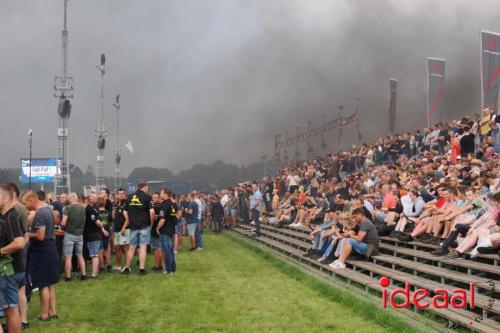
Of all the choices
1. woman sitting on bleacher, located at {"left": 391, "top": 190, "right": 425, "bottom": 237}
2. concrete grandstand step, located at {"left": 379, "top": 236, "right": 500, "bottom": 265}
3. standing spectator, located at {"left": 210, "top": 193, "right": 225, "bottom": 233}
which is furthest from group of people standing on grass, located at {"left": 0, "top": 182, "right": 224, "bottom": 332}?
standing spectator, located at {"left": 210, "top": 193, "right": 225, "bottom": 233}

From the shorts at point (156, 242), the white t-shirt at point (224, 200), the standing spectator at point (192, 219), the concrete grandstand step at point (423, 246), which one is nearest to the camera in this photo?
the concrete grandstand step at point (423, 246)

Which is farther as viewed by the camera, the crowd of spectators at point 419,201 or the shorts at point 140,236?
the shorts at point 140,236

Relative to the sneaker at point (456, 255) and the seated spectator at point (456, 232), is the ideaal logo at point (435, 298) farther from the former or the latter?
the seated spectator at point (456, 232)

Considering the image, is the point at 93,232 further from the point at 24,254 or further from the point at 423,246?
the point at 423,246

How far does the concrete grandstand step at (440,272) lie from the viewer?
753 cm

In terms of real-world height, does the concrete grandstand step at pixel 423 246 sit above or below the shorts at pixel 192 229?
above

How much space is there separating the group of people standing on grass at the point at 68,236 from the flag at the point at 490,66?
1228cm

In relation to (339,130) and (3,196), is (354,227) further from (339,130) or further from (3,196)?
(339,130)

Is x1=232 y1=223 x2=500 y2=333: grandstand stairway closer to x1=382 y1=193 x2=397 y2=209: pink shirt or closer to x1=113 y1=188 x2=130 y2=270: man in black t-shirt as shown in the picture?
x1=382 y1=193 x2=397 y2=209: pink shirt

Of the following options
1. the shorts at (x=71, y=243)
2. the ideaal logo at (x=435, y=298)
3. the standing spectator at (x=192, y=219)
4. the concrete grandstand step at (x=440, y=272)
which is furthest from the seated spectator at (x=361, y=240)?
the standing spectator at (x=192, y=219)

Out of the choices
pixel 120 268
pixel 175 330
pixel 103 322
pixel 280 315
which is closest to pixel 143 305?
pixel 103 322

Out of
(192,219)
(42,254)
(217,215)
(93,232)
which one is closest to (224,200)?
(217,215)

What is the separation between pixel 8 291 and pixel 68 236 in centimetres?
558

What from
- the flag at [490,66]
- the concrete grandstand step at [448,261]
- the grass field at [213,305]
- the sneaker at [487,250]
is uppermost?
the flag at [490,66]
